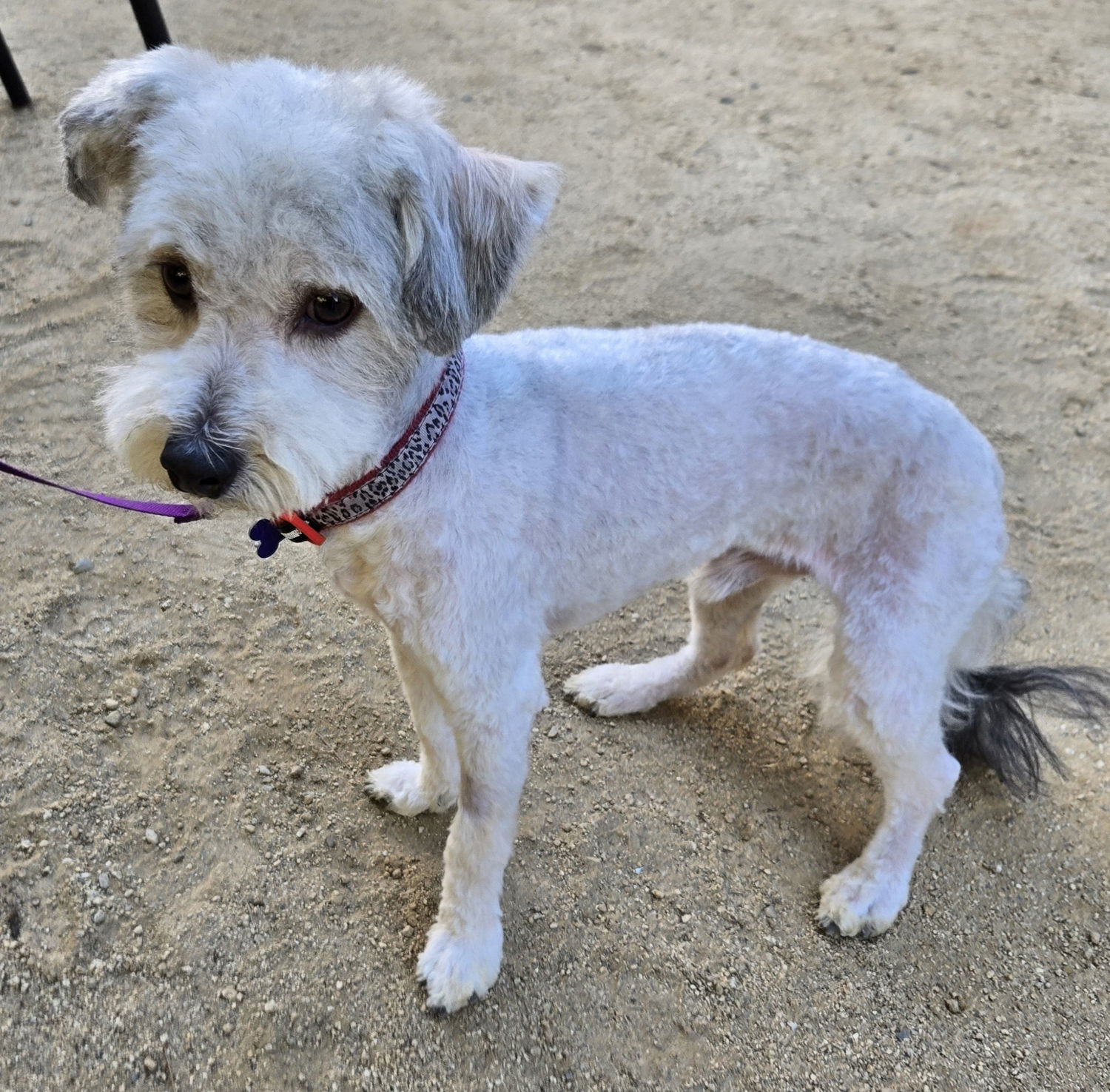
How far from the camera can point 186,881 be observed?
86.5 inches

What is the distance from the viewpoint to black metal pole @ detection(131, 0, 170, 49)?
425 cm

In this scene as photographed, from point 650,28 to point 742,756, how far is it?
562 cm

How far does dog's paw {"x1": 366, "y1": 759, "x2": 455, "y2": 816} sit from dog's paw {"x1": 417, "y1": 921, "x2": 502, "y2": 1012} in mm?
356

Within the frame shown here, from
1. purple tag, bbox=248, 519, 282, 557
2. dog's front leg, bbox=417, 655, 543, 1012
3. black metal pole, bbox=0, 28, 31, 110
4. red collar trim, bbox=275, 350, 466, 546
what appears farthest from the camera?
black metal pole, bbox=0, 28, 31, 110

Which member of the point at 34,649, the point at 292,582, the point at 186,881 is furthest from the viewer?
the point at 292,582

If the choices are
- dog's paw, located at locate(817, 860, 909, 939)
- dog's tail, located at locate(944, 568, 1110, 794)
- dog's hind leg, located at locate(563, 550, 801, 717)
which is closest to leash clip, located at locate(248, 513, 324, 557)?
dog's hind leg, located at locate(563, 550, 801, 717)

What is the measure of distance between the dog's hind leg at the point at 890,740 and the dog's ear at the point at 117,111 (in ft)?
5.97

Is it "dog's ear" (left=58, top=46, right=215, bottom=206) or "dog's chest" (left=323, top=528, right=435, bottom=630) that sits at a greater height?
"dog's ear" (left=58, top=46, right=215, bottom=206)

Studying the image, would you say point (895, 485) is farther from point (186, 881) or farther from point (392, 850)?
point (186, 881)


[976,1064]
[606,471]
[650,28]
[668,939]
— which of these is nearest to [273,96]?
[606,471]

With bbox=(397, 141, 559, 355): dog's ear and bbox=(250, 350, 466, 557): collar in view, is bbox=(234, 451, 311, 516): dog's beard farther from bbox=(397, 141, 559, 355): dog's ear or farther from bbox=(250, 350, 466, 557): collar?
bbox=(397, 141, 559, 355): dog's ear

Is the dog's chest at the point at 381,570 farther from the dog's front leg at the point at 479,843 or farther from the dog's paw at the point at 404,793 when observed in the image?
the dog's paw at the point at 404,793

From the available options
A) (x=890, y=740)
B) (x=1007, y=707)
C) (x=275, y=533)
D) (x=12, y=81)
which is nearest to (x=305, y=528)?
(x=275, y=533)

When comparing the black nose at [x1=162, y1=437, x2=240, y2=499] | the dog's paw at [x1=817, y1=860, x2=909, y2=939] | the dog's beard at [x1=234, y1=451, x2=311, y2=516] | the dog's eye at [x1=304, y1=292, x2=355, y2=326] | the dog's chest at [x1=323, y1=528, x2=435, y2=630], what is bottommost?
the dog's paw at [x1=817, y1=860, x2=909, y2=939]
